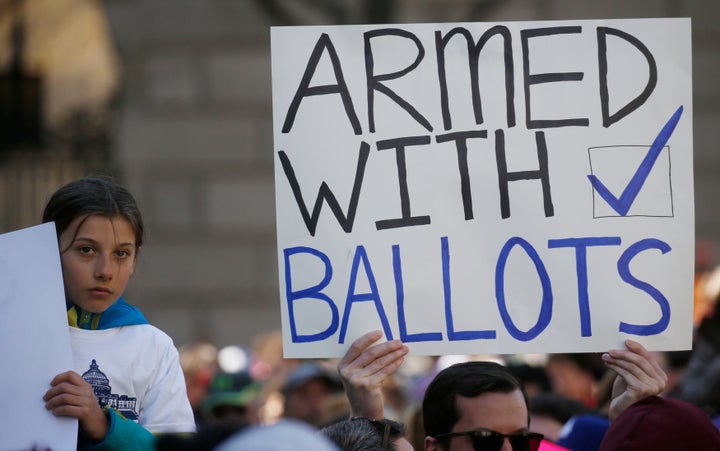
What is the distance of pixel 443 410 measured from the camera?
11.0ft

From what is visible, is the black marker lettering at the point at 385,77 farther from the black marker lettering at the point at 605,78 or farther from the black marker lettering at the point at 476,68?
the black marker lettering at the point at 605,78

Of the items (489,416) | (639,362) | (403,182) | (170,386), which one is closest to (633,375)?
(639,362)

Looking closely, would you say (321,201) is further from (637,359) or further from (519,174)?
(637,359)

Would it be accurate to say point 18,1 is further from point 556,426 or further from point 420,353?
point 420,353

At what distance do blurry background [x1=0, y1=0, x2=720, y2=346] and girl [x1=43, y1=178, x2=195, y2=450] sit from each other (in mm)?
10024

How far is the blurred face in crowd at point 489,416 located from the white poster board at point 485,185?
0.41 metres

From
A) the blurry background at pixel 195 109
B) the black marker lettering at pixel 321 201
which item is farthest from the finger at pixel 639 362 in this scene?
the blurry background at pixel 195 109

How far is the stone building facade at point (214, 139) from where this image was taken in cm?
1359

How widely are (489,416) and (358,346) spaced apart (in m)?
0.45

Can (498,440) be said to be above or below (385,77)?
below

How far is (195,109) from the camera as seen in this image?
13.8m

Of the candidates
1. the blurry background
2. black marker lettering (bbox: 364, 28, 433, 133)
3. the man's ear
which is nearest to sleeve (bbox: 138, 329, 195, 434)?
the man's ear

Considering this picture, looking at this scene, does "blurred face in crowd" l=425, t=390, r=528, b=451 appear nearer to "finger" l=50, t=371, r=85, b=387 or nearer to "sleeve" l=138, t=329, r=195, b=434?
"sleeve" l=138, t=329, r=195, b=434

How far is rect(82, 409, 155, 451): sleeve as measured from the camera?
10.2 ft
